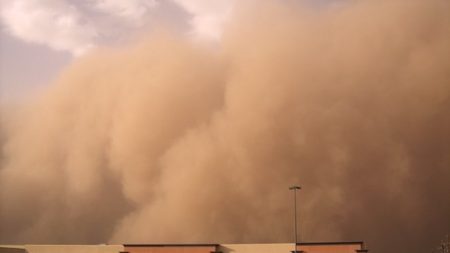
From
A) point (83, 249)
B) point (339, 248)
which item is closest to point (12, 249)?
point (83, 249)

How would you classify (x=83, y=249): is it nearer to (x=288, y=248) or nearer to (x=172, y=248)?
(x=172, y=248)

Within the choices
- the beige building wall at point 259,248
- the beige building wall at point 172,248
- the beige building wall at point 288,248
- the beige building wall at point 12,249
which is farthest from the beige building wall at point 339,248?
the beige building wall at point 12,249

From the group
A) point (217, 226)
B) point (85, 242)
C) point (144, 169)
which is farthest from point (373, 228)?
point (85, 242)

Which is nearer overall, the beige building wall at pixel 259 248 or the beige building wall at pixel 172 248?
the beige building wall at pixel 259 248

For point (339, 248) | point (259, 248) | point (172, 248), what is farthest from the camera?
point (172, 248)

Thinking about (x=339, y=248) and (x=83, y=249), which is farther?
(x=83, y=249)

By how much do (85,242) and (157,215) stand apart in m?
4.93

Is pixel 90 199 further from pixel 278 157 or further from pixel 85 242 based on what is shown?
pixel 278 157

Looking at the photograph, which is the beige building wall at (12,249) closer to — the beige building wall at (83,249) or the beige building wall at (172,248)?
the beige building wall at (83,249)

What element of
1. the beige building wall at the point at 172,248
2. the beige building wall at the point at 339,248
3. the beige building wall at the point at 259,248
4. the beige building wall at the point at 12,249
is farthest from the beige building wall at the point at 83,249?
the beige building wall at the point at 339,248

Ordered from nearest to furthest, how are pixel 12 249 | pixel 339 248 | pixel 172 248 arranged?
1. pixel 339 248
2. pixel 172 248
3. pixel 12 249

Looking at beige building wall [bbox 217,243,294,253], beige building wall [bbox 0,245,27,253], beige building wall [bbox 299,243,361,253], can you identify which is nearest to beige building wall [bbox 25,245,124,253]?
beige building wall [bbox 0,245,27,253]

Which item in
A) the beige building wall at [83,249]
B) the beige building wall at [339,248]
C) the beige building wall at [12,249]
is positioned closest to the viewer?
the beige building wall at [339,248]

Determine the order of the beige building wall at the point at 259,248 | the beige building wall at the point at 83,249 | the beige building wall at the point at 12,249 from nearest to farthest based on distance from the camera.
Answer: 1. the beige building wall at the point at 259,248
2. the beige building wall at the point at 12,249
3. the beige building wall at the point at 83,249
